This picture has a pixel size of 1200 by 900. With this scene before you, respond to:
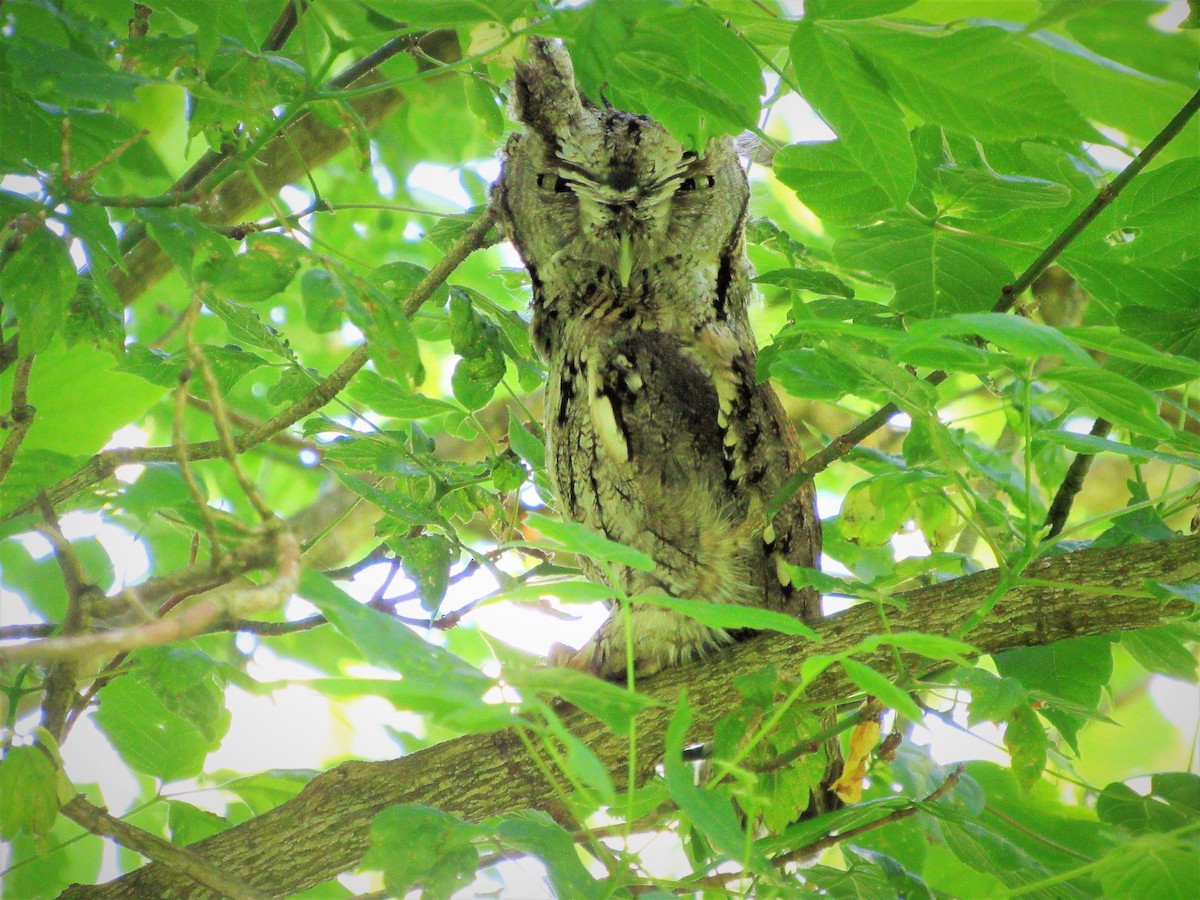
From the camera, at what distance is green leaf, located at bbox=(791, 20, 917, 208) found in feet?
2.93

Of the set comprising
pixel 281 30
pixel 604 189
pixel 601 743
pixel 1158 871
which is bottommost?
pixel 1158 871

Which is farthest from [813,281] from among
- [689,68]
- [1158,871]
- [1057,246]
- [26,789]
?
[26,789]

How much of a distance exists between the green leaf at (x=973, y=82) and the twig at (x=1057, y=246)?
19 cm

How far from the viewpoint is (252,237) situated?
951 millimetres

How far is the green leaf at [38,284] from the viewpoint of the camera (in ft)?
3.39

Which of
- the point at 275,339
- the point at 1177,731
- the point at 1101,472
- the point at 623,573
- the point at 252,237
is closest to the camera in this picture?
the point at 252,237

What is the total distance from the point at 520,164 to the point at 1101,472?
218cm

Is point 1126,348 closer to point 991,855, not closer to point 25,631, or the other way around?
point 991,855

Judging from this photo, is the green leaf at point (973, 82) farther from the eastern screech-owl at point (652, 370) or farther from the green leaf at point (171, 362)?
the green leaf at point (171, 362)

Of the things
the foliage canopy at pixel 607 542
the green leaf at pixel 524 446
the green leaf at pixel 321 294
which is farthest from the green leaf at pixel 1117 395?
the green leaf at pixel 524 446

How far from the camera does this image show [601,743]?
1331mm

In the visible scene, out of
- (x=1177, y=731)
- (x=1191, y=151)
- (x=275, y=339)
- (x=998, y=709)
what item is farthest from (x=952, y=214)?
(x=1177, y=731)

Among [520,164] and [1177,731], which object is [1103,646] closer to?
[520,164]

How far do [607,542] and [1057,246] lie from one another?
0.65 meters
